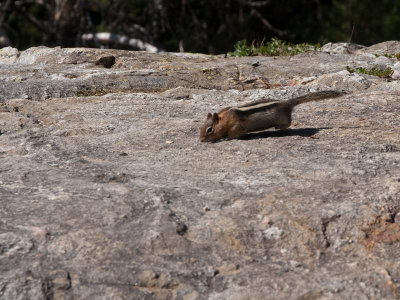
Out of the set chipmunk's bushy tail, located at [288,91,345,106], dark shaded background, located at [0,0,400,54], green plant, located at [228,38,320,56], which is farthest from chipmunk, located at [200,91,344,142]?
dark shaded background, located at [0,0,400,54]

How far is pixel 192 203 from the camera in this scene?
3803 mm

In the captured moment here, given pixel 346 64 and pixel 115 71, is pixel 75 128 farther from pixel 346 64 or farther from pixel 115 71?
pixel 346 64

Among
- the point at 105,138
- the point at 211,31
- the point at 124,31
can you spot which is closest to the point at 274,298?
the point at 105,138

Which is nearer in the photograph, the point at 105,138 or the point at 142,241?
the point at 142,241

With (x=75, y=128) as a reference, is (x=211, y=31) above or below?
below

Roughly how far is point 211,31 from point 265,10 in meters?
1.66

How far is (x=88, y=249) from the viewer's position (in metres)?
3.39

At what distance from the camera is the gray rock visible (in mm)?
3217

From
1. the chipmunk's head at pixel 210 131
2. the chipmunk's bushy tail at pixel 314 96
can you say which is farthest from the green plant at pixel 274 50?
the chipmunk's head at pixel 210 131

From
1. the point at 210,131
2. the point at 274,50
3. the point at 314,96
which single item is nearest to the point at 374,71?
the point at 274,50

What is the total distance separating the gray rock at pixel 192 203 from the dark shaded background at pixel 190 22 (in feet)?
28.4

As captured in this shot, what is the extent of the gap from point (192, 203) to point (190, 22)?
552 inches

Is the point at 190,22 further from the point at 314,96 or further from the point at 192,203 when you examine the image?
the point at 192,203

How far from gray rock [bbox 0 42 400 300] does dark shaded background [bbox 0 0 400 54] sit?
864cm
